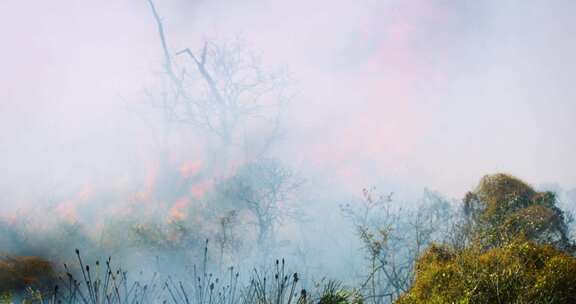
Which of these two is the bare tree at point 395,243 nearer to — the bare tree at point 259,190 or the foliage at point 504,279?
the bare tree at point 259,190

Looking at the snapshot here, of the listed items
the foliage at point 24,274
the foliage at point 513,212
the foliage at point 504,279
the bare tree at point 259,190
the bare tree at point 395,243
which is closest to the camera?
the foliage at point 504,279

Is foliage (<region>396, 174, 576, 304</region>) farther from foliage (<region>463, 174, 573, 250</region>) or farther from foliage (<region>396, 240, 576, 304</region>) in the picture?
foliage (<region>463, 174, 573, 250</region>)

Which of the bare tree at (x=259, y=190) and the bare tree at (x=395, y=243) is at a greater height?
the bare tree at (x=259, y=190)

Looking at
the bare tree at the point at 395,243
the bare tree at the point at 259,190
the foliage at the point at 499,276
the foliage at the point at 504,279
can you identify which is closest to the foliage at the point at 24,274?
the bare tree at the point at 259,190

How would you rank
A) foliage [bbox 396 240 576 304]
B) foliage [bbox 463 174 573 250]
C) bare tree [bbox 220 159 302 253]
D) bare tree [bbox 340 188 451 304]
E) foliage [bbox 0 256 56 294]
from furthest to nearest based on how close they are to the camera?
1. bare tree [bbox 220 159 302 253]
2. bare tree [bbox 340 188 451 304]
3. foliage [bbox 0 256 56 294]
4. foliage [bbox 463 174 573 250]
5. foliage [bbox 396 240 576 304]

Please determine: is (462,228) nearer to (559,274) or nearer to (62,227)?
(559,274)

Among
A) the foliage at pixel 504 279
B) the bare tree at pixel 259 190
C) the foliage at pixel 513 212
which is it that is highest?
the bare tree at pixel 259 190

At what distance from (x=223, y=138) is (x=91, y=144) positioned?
20.5 metres

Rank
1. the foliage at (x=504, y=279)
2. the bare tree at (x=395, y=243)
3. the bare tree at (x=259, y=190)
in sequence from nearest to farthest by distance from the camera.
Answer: the foliage at (x=504, y=279) → the bare tree at (x=395, y=243) → the bare tree at (x=259, y=190)

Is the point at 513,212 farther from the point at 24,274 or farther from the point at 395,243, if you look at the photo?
the point at 24,274

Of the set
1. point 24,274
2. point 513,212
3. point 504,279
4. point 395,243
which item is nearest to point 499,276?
point 504,279

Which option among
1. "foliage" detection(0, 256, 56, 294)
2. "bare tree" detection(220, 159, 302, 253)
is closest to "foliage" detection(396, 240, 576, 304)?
"foliage" detection(0, 256, 56, 294)

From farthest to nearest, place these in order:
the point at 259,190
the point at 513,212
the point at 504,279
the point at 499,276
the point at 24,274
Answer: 1. the point at 259,190
2. the point at 24,274
3. the point at 513,212
4. the point at 499,276
5. the point at 504,279

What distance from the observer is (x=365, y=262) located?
114 ft
